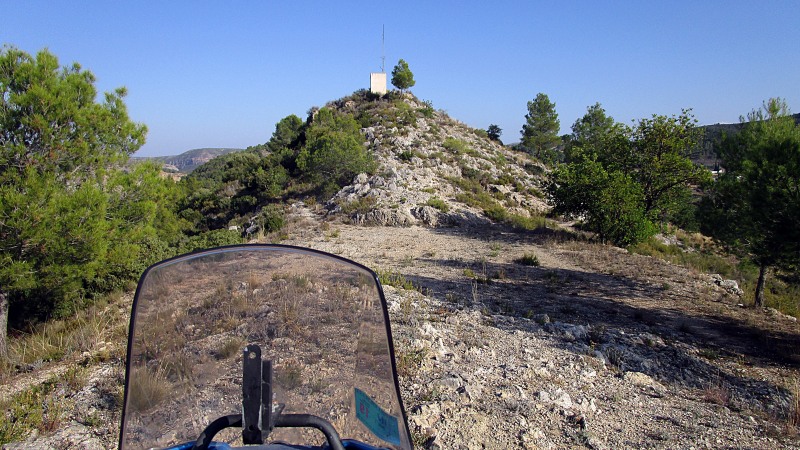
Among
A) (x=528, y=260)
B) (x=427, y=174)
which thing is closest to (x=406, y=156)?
(x=427, y=174)

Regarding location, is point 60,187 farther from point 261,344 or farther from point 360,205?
point 360,205

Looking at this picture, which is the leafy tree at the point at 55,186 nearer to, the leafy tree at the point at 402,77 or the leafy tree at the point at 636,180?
the leafy tree at the point at 636,180

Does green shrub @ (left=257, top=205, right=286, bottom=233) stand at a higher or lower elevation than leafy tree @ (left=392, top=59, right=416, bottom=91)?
lower

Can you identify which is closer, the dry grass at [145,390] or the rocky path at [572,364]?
the dry grass at [145,390]

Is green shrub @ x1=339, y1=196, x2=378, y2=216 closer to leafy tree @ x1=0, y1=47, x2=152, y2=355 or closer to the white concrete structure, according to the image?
leafy tree @ x1=0, y1=47, x2=152, y2=355

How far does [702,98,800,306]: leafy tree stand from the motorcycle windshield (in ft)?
26.8

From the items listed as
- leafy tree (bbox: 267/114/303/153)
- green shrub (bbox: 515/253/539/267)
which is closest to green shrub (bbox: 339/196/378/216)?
green shrub (bbox: 515/253/539/267)

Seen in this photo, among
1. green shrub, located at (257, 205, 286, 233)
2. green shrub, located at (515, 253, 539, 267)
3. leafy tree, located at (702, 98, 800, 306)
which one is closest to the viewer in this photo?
leafy tree, located at (702, 98, 800, 306)

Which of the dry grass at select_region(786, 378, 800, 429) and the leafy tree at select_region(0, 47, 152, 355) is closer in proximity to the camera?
the dry grass at select_region(786, 378, 800, 429)

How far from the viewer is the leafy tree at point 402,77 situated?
43062 mm

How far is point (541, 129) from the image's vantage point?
42.7 metres

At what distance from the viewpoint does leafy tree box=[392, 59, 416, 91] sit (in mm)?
43062

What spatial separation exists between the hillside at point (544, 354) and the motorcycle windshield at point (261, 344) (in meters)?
1.85

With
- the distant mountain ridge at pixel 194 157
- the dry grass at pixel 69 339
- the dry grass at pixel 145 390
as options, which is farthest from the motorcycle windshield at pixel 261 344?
the distant mountain ridge at pixel 194 157
